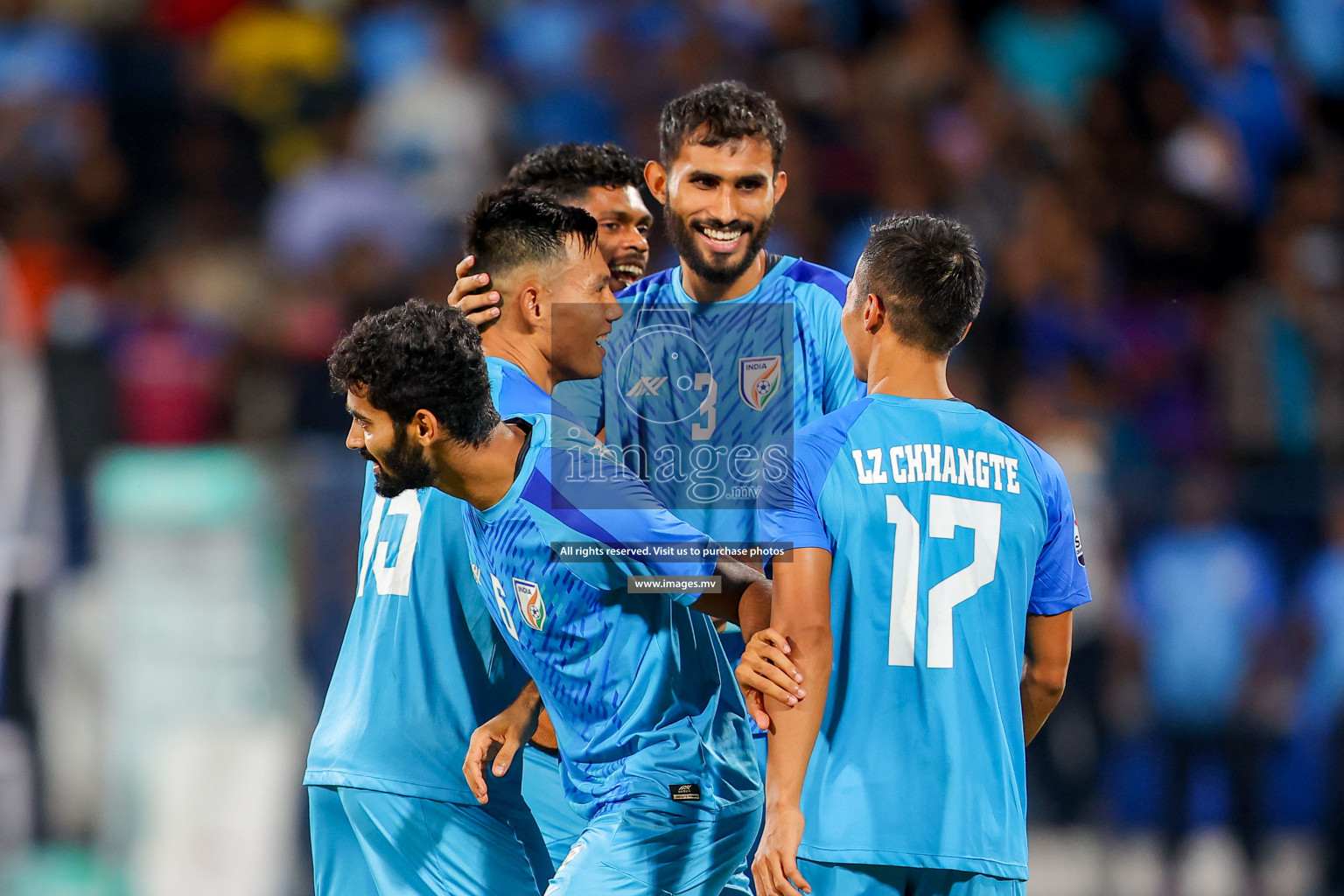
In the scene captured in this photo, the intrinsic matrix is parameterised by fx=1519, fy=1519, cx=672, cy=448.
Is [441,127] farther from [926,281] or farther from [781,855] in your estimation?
[781,855]

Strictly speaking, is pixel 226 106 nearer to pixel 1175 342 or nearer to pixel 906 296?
pixel 1175 342

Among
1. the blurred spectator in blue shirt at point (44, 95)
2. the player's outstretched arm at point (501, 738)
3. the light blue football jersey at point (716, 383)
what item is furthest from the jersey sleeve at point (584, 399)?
the blurred spectator in blue shirt at point (44, 95)

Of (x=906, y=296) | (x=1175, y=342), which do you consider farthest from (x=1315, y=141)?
(x=906, y=296)

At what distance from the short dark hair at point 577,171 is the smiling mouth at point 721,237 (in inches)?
22.8

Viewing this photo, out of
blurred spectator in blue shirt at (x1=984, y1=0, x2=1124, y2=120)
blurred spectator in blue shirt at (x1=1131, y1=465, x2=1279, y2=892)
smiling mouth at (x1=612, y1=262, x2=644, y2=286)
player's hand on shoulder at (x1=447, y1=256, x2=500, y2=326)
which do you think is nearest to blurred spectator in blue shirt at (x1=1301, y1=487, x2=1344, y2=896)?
blurred spectator in blue shirt at (x1=1131, y1=465, x2=1279, y2=892)

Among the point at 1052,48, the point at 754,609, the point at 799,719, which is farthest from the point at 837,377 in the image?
the point at 1052,48

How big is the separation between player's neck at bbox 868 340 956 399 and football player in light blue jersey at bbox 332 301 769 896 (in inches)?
22.9

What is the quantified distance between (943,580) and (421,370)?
134cm

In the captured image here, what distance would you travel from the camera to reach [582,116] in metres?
10.7

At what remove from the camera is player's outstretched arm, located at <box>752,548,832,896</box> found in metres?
3.47

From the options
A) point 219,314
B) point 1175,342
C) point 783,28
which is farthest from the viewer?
point 783,28

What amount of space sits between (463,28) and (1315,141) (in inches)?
238

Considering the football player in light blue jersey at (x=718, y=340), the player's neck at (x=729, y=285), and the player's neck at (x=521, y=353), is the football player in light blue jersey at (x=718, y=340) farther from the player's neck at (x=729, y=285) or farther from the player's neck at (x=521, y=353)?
the player's neck at (x=521, y=353)

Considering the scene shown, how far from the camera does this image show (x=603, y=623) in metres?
3.67
